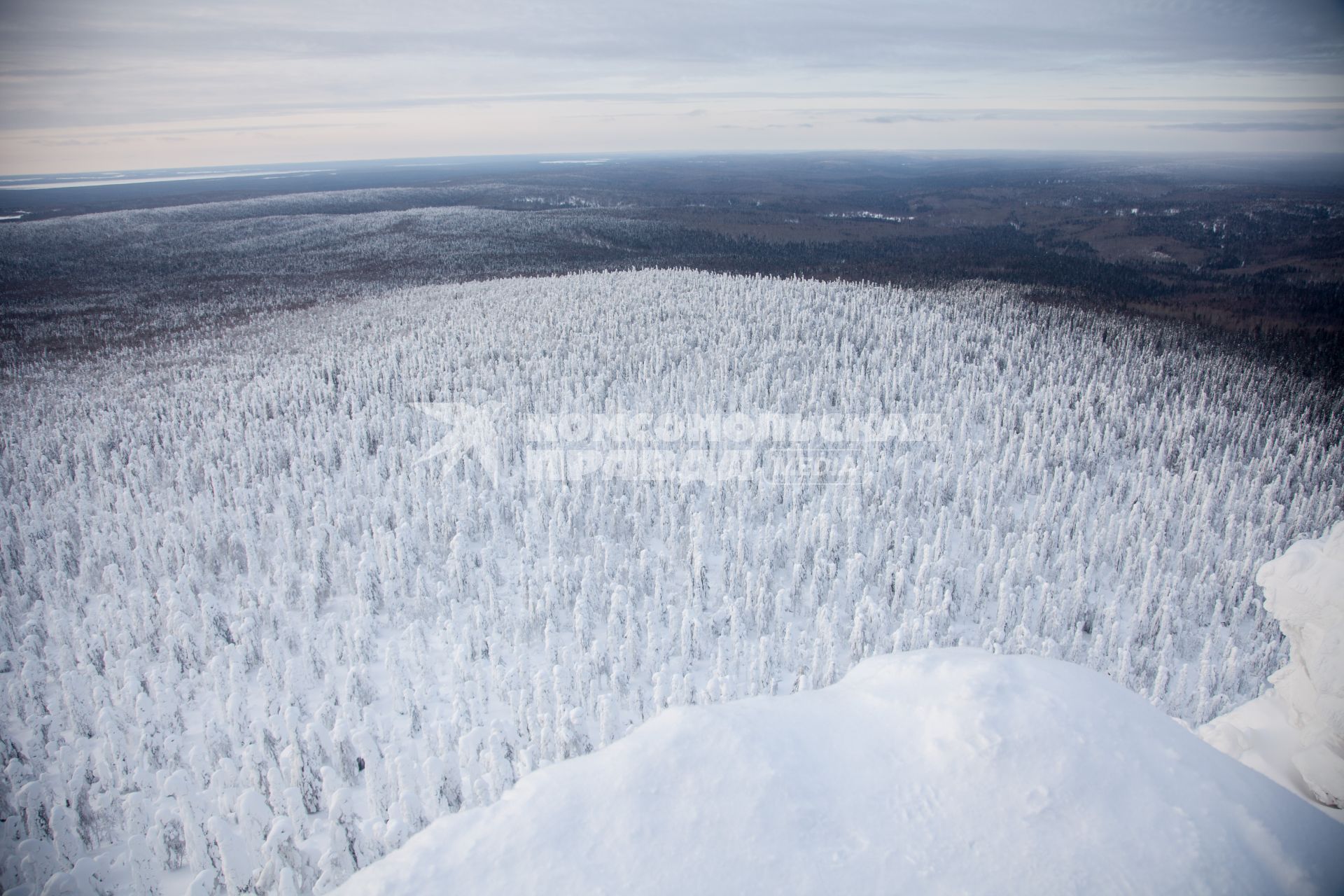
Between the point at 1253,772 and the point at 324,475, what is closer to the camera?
the point at 1253,772

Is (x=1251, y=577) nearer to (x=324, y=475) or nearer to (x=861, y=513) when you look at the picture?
(x=861, y=513)

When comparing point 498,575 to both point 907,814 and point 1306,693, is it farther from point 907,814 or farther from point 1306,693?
point 1306,693

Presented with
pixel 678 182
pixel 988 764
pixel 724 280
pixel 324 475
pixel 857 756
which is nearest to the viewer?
pixel 988 764

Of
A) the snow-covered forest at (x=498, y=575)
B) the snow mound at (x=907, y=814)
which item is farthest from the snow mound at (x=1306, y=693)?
the snow-covered forest at (x=498, y=575)

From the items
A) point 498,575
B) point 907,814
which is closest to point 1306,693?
point 907,814

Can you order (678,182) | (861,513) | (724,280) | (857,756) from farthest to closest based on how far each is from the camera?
1. (678,182)
2. (724,280)
3. (861,513)
4. (857,756)

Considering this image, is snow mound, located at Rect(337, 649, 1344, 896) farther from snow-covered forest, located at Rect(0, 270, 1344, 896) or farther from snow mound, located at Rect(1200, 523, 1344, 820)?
snow-covered forest, located at Rect(0, 270, 1344, 896)

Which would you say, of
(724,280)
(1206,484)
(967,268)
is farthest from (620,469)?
(967,268)

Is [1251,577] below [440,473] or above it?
below
